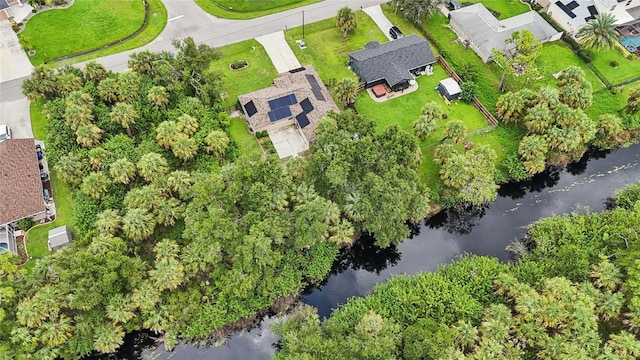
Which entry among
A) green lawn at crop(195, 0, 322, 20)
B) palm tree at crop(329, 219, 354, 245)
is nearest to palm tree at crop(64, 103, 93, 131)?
green lawn at crop(195, 0, 322, 20)

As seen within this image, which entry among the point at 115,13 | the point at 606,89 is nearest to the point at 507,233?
the point at 606,89

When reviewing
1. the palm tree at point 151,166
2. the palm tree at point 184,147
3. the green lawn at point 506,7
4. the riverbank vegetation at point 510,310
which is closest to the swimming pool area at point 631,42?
the green lawn at point 506,7

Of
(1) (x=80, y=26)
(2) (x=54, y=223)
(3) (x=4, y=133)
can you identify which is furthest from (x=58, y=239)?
(1) (x=80, y=26)

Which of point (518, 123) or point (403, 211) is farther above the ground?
point (518, 123)

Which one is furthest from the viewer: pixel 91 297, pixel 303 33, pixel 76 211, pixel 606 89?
pixel 303 33

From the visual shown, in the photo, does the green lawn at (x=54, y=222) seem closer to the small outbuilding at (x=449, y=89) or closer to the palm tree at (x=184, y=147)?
the palm tree at (x=184, y=147)

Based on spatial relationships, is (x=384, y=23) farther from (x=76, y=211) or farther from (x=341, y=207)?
(x=76, y=211)
